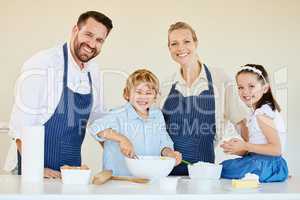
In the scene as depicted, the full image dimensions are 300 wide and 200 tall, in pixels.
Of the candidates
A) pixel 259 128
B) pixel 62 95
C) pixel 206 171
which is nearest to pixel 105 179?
pixel 206 171

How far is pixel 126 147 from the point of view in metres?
1.70

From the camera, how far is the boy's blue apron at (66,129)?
6.89 feet

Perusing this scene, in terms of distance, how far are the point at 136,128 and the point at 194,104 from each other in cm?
46

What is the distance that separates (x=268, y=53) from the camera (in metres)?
2.57

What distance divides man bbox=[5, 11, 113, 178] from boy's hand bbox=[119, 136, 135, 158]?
0.46m

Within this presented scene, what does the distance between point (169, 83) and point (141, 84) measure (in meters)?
0.47

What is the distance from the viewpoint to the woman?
2225 millimetres

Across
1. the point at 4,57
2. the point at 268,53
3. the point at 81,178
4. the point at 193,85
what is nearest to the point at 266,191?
the point at 81,178

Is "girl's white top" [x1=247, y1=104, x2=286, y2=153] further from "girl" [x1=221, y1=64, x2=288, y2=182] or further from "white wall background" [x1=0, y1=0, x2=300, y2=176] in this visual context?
"white wall background" [x1=0, y1=0, x2=300, y2=176]

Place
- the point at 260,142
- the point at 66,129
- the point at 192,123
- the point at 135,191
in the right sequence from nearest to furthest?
the point at 135,191, the point at 260,142, the point at 66,129, the point at 192,123

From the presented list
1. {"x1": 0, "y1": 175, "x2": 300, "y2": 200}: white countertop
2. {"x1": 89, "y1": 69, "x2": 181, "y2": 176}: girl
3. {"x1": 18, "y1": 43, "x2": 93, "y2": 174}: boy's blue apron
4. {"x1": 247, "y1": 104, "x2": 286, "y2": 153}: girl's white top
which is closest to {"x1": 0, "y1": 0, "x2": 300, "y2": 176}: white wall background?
{"x1": 18, "y1": 43, "x2": 93, "y2": 174}: boy's blue apron

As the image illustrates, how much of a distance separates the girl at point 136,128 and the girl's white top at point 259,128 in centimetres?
30

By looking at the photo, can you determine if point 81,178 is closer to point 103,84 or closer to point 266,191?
point 266,191

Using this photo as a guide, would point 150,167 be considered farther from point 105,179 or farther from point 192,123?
point 192,123
